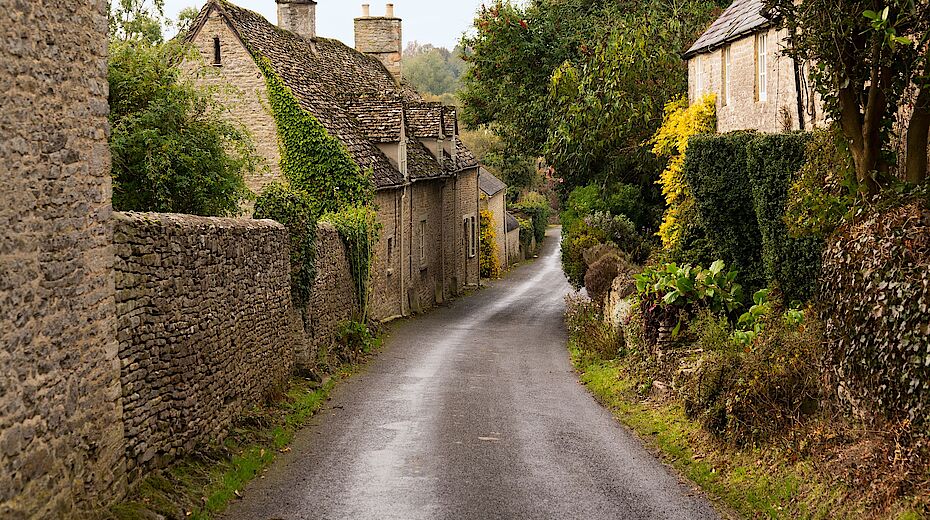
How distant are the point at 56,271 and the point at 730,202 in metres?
14.4

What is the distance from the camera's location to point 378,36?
44.2 m

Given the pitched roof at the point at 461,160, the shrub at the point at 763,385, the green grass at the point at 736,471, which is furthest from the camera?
the pitched roof at the point at 461,160

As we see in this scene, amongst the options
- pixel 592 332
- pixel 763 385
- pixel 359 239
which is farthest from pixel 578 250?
pixel 763 385

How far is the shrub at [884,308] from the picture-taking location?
8914 millimetres

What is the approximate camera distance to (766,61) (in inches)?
853

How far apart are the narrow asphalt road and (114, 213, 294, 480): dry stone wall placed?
1118 mm

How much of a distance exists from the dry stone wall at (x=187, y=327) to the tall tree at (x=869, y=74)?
27.2 feet

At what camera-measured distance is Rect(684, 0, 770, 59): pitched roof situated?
22.3m

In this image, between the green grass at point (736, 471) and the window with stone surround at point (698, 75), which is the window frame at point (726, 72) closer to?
the window with stone surround at point (698, 75)

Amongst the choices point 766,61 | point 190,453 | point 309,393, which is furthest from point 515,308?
point 190,453

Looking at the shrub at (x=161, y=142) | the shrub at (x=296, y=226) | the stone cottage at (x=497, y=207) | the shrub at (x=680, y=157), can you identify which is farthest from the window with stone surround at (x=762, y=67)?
the stone cottage at (x=497, y=207)

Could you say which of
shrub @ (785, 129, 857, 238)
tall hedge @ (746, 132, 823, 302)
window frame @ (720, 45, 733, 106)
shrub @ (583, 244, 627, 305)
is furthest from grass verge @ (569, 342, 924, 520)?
shrub @ (583, 244, 627, 305)

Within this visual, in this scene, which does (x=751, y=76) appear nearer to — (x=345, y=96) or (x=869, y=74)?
(x=869, y=74)

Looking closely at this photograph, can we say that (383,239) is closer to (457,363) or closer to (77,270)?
(457,363)
